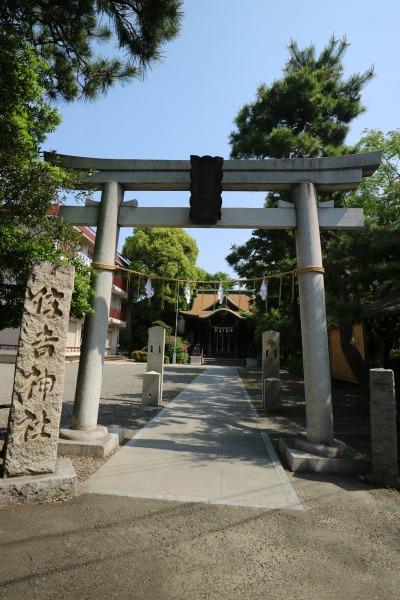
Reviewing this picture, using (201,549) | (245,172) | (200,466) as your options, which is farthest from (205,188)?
(201,549)

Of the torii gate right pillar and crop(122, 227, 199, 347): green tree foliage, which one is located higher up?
crop(122, 227, 199, 347): green tree foliage

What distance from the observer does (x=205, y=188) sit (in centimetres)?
615

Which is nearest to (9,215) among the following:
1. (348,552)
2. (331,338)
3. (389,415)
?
(348,552)

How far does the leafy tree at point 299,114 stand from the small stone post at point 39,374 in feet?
27.0

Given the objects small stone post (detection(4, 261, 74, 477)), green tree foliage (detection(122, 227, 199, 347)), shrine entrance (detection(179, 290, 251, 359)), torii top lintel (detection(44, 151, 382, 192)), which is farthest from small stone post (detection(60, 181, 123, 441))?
shrine entrance (detection(179, 290, 251, 359))

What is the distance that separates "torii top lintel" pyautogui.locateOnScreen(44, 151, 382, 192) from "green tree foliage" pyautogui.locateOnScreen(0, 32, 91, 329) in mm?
1254

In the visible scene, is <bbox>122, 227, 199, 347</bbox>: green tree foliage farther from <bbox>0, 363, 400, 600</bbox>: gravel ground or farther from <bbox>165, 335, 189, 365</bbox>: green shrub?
<bbox>0, 363, 400, 600</bbox>: gravel ground

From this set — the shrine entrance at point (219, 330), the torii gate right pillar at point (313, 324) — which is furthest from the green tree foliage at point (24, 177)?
the shrine entrance at point (219, 330)

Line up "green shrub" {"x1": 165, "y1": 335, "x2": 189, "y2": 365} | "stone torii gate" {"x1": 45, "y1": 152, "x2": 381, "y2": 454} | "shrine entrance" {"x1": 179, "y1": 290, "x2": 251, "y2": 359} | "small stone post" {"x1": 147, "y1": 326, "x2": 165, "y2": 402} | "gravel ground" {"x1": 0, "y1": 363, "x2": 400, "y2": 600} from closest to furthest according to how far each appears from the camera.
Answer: "gravel ground" {"x1": 0, "y1": 363, "x2": 400, "y2": 600} < "stone torii gate" {"x1": 45, "y1": 152, "x2": 381, "y2": 454} < "small stone post" {"x1": 147, "y1": 326, "x2": 165, "y2": 402} < "green shrub" {"x1": 165, "y1": 335, "x2": 189, "y2": 365} < "shrine entrance" {"x1": 179, "y1": 290, "x2": 251, "y2": 359}

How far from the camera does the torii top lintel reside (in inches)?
240

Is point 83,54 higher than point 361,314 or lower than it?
higher

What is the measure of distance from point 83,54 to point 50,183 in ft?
12.7

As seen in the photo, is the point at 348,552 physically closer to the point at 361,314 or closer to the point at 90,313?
the point at 90,313

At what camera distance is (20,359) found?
4320mm
